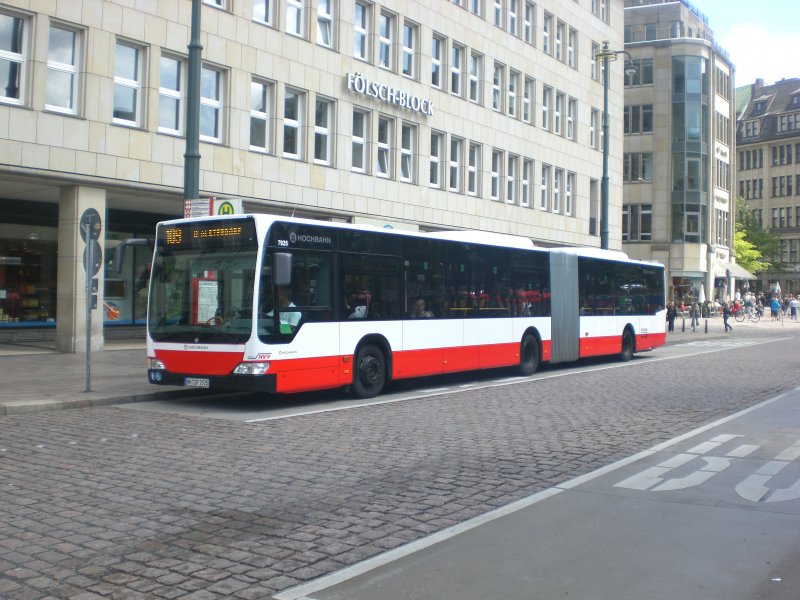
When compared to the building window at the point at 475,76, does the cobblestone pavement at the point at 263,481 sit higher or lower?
→ lower

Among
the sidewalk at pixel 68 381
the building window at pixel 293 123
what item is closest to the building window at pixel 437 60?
the building window at pixel 293 123

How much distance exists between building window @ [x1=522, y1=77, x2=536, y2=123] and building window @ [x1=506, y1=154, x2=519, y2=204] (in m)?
2.08

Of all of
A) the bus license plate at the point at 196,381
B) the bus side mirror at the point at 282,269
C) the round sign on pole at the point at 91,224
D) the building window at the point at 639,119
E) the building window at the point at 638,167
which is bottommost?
the bus license plate at the point at 196,381

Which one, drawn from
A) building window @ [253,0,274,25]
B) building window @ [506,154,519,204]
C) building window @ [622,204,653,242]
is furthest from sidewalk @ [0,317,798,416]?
building window @ [622,204,653,242]

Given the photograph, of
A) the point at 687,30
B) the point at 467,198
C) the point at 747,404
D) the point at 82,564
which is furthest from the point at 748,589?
the point at 687,30

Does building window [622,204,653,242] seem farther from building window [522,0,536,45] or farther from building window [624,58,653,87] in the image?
building window [522,0,536,45]

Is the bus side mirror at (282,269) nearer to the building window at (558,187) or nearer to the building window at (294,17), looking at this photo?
the building window at (294,17)

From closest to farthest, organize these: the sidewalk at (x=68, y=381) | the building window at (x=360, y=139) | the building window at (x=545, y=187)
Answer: the sidewalk at (x=68, y=381)
the building window at (x=360, y=139)
the building window at (x=545, y=187)

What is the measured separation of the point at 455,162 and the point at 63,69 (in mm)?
16823

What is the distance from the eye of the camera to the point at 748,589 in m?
4.81

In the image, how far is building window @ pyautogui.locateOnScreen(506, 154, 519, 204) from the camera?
3794 centimetres

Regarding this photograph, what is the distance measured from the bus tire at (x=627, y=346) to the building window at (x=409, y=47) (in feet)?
→ 42.7

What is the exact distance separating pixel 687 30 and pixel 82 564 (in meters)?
76.0

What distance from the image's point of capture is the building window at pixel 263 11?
2558 centimetres
